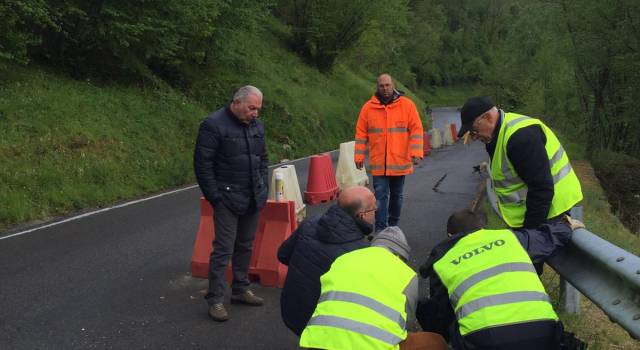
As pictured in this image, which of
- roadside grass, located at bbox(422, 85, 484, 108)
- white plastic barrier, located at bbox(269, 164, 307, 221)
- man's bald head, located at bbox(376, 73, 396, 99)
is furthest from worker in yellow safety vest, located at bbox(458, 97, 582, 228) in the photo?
roadside grass, located at bbox(422, 85, 484, 108)

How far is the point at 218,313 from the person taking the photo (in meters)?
5.08

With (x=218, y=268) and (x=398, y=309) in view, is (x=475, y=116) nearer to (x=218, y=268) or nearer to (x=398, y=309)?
(x=398, y=309)

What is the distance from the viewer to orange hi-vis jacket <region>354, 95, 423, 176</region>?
7.11 m

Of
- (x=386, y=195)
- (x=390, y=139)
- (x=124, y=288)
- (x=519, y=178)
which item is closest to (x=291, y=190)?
(x=386, y=195)

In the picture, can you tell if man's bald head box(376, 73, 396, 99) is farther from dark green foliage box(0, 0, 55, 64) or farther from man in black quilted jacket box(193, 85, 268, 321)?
dark green foliage box(0, 0, 55, 64)

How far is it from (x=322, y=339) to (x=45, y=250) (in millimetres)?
5890

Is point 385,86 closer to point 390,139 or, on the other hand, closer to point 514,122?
point 390,139

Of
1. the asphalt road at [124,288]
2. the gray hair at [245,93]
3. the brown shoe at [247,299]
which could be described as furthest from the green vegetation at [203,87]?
the gray hair at [245,93]

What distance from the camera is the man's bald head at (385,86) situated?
6.98m

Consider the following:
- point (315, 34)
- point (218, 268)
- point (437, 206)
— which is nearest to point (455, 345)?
point (218, 268)

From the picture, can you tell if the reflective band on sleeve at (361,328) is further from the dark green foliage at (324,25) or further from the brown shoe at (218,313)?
the dark green foliage at (324,25)

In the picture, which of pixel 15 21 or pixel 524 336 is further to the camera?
pixel 15 21

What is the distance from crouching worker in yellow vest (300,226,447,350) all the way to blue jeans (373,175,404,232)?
4117mm

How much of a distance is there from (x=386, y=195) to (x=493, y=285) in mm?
4383
